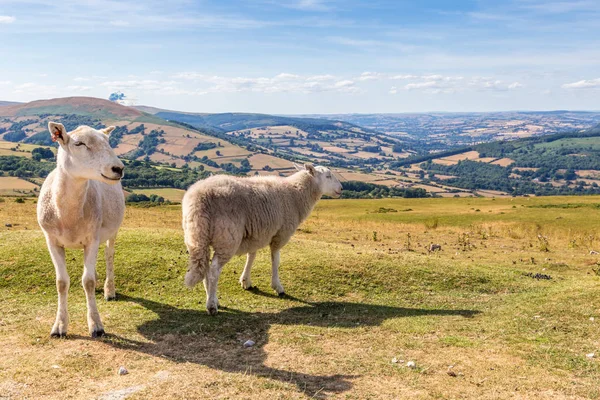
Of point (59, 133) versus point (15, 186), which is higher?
point (59, 133)

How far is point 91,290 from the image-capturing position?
1101 centimetres

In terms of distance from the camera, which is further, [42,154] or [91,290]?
[42,154]

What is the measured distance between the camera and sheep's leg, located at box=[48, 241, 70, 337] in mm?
10648

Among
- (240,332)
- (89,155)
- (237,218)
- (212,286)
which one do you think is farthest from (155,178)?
(89,155)

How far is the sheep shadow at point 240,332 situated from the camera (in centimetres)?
896

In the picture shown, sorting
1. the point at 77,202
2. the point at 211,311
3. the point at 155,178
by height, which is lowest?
the point at 155,178

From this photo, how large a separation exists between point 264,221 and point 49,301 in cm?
659

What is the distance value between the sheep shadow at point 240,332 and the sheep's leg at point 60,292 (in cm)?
107

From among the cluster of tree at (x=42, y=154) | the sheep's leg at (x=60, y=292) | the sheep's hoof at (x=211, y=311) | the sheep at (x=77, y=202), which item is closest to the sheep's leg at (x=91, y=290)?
the sheep at (x=77, y=202)

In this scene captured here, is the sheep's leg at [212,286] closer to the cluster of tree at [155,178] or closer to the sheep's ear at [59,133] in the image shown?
the sheep's ear at [59,133]

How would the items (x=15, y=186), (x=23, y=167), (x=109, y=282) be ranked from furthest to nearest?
(x=23, y=167) → (x=15, y=186) → (x=109, y=282)

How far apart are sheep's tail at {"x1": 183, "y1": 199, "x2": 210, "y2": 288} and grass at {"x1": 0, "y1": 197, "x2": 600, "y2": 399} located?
1197 mm

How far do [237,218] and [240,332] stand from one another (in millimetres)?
3265

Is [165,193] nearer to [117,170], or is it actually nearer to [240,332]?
[240,332]
